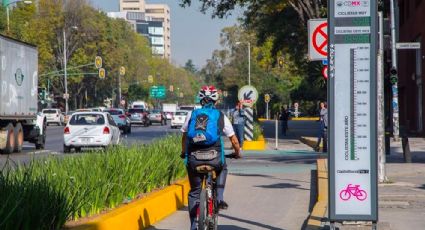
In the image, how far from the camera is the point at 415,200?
14.9 m

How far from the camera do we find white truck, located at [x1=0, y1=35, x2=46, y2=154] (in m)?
32.6

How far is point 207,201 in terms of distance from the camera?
991 centimetres

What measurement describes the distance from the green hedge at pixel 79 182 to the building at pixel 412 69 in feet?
106

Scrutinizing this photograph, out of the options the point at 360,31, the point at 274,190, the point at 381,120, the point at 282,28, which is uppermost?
the point at 282,28

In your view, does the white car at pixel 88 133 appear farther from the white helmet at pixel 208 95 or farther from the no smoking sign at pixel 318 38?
the white helmet at pixel 208 95

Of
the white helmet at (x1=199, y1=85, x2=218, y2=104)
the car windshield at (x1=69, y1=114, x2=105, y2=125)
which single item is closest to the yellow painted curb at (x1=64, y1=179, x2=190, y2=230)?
the white helmet at (x1=199, y1=85, x2=218, y2=104)

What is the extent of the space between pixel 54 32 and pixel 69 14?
2.40 m

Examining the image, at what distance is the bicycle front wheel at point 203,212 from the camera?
9688 millimetres

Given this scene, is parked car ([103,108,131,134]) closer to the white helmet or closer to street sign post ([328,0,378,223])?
the white helmet

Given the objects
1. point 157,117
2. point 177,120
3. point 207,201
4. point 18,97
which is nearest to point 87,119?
point 18,97

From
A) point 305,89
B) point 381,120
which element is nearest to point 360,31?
point 381,120

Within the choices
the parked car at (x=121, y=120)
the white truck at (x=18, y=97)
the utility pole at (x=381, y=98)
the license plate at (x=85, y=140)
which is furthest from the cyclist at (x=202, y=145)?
the parked car at (x=121, y=120)

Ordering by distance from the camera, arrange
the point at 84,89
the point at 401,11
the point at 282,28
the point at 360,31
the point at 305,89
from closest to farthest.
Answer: the point at 360,31, the point at 282,28, the point at 401,11, the point at 305,89, the point at 84,89

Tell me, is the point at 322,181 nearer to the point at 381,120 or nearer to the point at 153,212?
the point at 381,120
